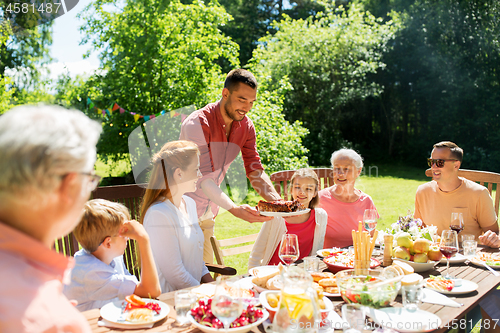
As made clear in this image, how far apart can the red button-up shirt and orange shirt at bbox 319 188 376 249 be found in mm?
871

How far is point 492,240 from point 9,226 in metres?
3.39

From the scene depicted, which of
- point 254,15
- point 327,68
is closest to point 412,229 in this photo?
point 327,68

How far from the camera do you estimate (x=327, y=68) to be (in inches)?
623

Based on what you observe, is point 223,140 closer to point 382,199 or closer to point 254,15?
point 382,199

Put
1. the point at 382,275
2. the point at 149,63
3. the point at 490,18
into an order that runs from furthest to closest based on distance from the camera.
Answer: the point at 490,18 → the point at 149,63 → the point at 382,275

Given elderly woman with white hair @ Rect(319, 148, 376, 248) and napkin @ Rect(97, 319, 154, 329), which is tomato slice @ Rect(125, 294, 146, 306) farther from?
elderly woman with white hair @ Rect(319, 148, 376, 248)

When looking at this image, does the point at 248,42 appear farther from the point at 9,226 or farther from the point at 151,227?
the point at 9,226

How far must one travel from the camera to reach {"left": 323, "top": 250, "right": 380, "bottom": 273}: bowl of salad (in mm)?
2475

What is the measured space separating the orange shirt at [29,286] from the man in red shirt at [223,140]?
7.40 feet

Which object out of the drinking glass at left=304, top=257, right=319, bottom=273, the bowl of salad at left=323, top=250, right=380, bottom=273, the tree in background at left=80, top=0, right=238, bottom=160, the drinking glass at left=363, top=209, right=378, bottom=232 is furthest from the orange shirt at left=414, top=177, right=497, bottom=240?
the tree in background at left=80, top=0, right=238, bottom=160

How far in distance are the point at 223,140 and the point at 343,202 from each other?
1.39 meters

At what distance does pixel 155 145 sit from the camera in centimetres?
857

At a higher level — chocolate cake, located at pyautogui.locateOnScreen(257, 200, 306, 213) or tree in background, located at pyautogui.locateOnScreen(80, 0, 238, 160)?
tree in background, located at pyautogui.locateOnScreen(80, 0, 238, 160)

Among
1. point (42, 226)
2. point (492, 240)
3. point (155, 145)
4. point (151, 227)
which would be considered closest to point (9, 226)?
point (42, 226)
